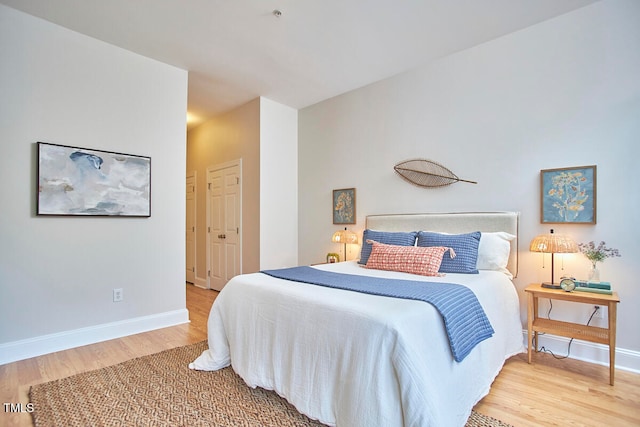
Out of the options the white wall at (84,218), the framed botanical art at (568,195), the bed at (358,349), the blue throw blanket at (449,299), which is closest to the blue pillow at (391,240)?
the bed at (358,349)

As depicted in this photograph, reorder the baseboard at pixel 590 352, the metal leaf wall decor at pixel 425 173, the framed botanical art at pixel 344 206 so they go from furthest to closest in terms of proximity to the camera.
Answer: the framed botanical art at pixel 344 206
the metal leaf wall decor at pixel 425 173
the baseboard at pixel 590 352

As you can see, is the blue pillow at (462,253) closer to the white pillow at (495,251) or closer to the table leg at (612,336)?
the white pillow at (495,251)

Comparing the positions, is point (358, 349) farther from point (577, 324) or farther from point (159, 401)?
point (577, 324)

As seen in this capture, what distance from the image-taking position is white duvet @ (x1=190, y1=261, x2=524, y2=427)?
1367 mm

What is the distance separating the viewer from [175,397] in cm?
197

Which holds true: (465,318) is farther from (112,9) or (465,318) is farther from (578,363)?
(112,9)

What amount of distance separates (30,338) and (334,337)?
2.68m

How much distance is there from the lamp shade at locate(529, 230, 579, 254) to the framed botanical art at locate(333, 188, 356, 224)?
2.05 meters

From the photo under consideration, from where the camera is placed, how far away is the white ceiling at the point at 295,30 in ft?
8.31

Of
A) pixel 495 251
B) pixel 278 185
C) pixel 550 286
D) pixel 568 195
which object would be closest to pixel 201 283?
pixel 278 185

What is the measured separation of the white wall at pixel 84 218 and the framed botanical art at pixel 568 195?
11.7 ft

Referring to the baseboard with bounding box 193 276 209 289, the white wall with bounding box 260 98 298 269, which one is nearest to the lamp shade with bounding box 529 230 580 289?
the white wall with bounding box 260 98 298 269

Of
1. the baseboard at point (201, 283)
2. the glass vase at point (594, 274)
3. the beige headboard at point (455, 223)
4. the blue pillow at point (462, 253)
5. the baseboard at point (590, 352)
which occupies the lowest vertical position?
the baseboard at point (201, 283)

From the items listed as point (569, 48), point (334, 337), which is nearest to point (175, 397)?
point (334, 337)
